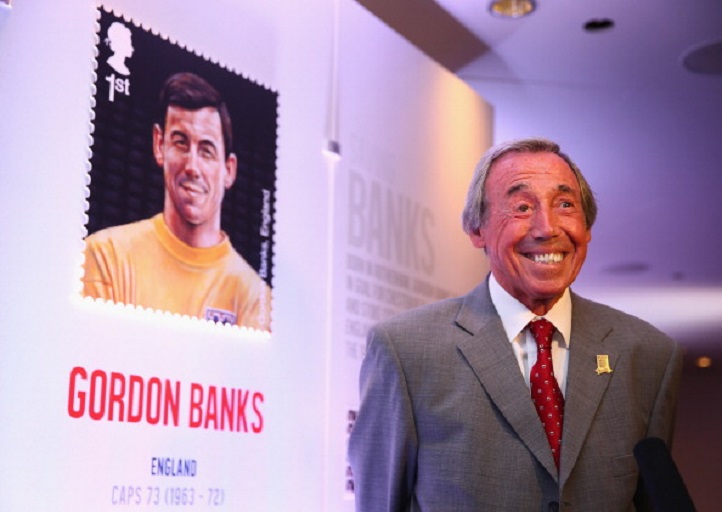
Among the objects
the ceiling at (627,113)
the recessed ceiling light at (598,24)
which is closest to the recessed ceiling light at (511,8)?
the ceiling at (627,113)

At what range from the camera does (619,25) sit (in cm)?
496

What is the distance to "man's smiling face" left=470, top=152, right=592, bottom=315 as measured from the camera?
219 cm

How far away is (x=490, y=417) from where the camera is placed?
2066mm

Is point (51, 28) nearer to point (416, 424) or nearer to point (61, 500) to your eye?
point (61, 500)

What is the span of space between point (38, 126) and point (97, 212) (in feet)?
0.90

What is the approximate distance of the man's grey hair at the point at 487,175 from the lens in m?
2.35

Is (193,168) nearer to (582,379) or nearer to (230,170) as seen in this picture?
(230,170)

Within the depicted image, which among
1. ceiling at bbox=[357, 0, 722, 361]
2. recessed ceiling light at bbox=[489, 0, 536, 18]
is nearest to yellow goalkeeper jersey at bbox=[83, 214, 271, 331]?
ceiling at bbox=[357, 0, 722, 361]

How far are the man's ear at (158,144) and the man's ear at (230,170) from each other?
0.27 metres

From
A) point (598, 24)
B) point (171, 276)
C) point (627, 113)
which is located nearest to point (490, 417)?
point (171, 276)

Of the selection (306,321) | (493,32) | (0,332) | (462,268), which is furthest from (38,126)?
(493,32)

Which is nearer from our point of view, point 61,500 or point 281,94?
point 61,500

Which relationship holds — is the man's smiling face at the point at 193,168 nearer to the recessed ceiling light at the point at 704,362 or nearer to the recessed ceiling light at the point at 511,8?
the recessed ceiling light at the point at 511,8

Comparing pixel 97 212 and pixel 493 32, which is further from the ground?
pixel 493 32
